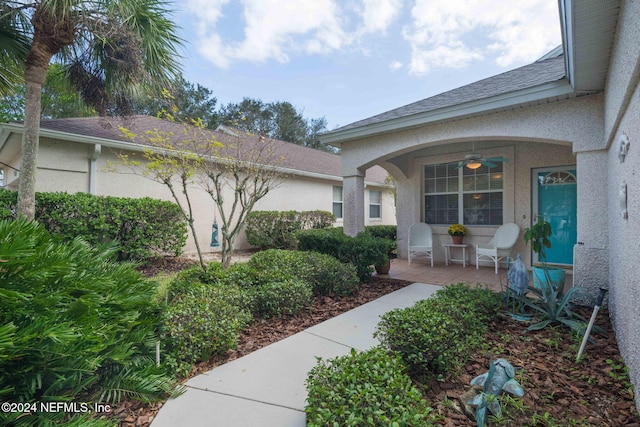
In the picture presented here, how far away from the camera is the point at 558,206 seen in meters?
6.46

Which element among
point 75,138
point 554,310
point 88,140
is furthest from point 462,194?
point 75,138

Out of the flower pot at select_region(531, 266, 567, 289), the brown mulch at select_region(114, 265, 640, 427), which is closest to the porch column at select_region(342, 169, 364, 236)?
the brown mulch at select_region(114, 265, 640, 427)

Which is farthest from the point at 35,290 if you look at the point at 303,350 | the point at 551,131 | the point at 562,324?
the point at 551,131

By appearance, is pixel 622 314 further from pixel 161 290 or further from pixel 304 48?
pixel 304 48

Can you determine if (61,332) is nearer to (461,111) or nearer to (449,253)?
(461,111)

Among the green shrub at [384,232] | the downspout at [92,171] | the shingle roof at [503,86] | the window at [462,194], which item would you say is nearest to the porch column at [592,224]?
the shingle roof at [503,86]

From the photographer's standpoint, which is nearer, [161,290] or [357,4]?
[161,290]

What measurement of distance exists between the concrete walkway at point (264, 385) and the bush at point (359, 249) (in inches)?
73.7

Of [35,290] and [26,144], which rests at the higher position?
[26,144]

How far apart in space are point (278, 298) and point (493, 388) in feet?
8.14

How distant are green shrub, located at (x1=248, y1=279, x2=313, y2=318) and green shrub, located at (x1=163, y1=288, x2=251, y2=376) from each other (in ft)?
1.60

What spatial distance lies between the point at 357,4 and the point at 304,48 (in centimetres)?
581

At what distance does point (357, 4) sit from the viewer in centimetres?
856

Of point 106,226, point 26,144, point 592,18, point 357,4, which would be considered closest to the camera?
point 592,18
